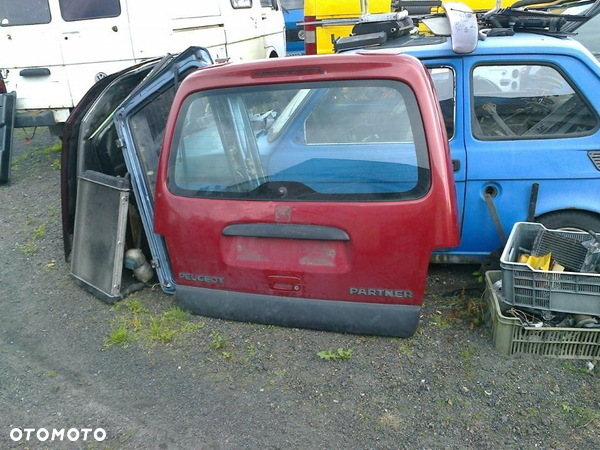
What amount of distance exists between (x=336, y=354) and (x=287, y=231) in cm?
82

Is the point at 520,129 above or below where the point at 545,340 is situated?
above

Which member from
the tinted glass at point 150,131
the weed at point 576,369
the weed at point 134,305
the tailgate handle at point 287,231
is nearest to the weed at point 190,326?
the weed at point 134,305

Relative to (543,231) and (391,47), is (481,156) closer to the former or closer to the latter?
(543,231)

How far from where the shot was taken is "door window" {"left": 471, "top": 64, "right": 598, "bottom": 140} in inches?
147

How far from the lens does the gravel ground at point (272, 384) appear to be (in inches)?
108

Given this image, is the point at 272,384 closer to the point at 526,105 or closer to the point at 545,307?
the point at 545,307

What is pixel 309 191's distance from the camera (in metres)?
3.15

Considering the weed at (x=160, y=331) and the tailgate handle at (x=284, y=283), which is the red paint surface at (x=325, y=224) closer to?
the tailgate handle at (x=284, y=283)

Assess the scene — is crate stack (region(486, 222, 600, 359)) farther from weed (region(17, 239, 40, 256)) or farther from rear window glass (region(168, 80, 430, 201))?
weed (region(17, 239, 40, 256))

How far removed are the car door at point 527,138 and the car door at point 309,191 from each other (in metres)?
0.94

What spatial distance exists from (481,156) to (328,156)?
1.23 m

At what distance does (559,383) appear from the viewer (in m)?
3.02

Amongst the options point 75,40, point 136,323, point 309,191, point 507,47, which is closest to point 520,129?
point 507,47

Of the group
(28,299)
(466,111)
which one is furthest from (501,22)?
(28,299)
